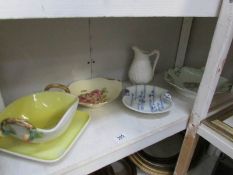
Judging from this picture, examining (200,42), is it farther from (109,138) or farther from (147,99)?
(109,138)

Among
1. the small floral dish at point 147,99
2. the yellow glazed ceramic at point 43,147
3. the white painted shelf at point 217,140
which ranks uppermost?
the small floral dish at point 147,99

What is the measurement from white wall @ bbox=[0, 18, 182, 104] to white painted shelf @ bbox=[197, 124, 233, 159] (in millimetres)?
404

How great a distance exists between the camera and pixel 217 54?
0.56 meters

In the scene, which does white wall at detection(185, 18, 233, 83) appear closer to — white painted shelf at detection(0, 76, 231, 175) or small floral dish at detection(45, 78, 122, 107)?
white painted shelf at detection(0, 76, 231, 175)

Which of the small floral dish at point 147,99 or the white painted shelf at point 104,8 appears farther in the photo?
the small floral dish at point 147,99

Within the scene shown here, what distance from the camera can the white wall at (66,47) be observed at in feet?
2.12

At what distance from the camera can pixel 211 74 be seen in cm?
59

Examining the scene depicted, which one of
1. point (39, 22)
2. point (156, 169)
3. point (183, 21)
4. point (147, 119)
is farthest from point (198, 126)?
point (39, 22)

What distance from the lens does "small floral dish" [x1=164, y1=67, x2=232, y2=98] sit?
801mm

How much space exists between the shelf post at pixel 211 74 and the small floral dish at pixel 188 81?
130mm

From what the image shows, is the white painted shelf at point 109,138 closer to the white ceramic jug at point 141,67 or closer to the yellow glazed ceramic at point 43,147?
the yellow glazed ceramic at point 43,147

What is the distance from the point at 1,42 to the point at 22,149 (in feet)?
1.06

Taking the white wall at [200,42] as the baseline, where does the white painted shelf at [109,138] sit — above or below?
below

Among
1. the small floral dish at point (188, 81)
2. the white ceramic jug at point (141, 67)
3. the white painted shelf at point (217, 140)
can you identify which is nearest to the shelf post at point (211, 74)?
the white painted shelf at point (217, 140)
